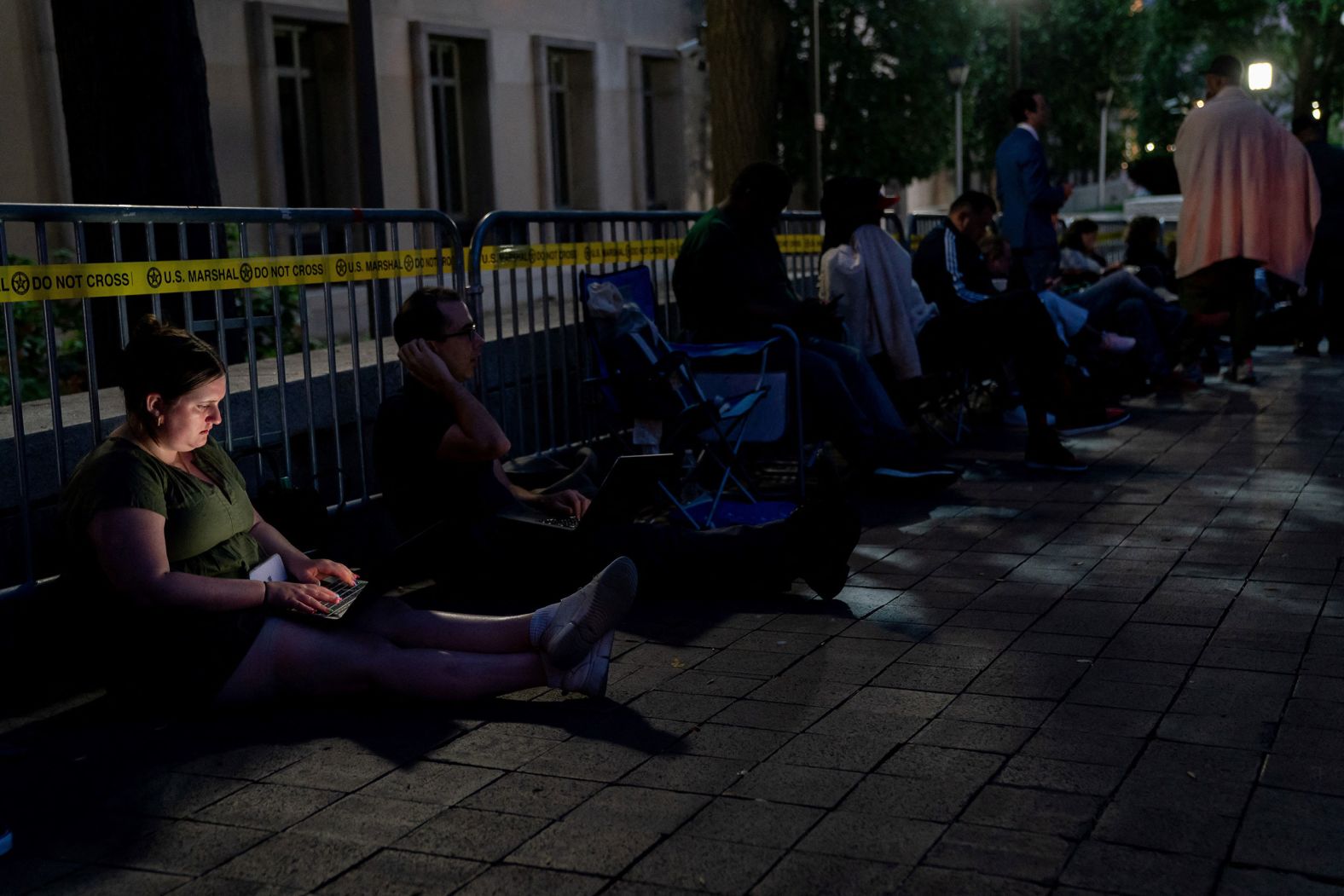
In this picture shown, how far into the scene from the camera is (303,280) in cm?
605

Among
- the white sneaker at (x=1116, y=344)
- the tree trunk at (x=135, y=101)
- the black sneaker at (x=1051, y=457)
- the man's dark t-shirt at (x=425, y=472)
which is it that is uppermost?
the tree trunk at (x=135, y=101)

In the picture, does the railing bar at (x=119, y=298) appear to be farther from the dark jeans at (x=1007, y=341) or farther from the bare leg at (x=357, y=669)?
the dark jeans at (x=1007, y=341)

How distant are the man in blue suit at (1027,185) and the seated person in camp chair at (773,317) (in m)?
3.82

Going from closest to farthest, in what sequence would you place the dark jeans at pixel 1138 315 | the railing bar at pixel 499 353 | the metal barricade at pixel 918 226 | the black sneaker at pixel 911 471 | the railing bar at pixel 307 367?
the railing bar at pixel 307 367 < the railing bar at pixel 499 353 < the black sneaker at pixel 911 471 < the dark jeans at pixel 1138 315 < the metal barricade at pixel 918 226

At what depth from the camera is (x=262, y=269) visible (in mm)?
5805

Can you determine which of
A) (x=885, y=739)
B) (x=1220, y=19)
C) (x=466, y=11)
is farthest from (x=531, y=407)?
(x=1220, y=19)

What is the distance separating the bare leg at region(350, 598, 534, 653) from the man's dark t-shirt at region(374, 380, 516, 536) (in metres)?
1.01

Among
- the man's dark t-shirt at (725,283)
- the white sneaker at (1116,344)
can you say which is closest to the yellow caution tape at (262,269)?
the man's dark t-shirt at (725,283)

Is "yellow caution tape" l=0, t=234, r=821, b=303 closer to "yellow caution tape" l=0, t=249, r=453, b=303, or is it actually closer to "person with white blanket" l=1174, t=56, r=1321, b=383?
"yellow caution tape" l=0, t=249, r=453, b=303

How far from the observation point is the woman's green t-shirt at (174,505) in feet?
13.7

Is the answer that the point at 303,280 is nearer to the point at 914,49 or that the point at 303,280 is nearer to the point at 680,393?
the point at 680,393

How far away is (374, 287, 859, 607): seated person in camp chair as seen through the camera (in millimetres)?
5516

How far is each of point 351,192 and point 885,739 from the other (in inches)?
678

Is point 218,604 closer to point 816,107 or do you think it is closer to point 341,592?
point 341,592
